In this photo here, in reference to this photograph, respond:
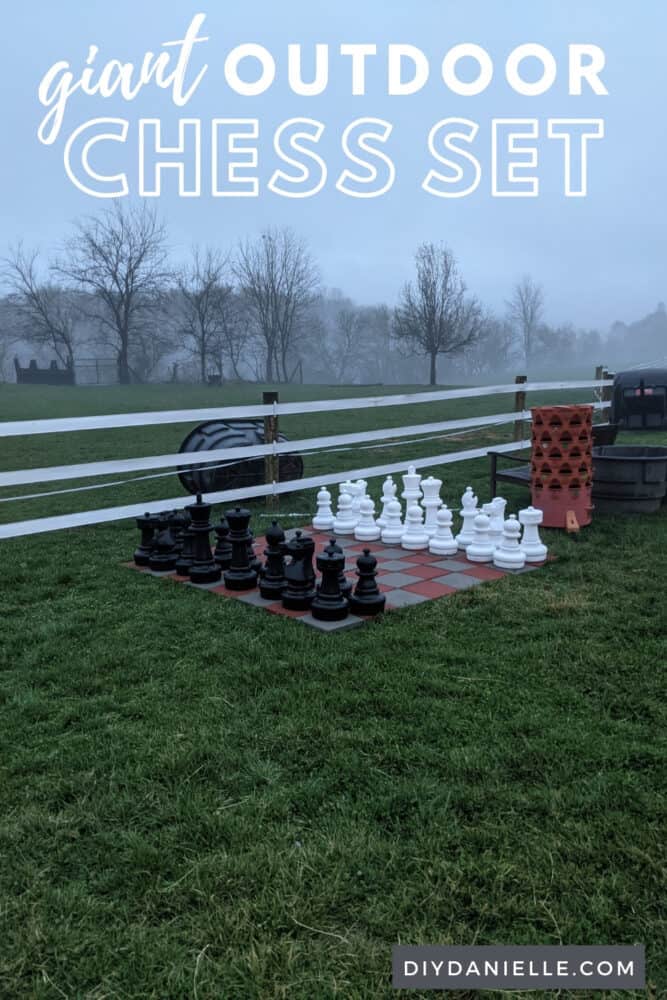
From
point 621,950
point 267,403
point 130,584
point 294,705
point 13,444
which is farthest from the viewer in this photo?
point 13,444

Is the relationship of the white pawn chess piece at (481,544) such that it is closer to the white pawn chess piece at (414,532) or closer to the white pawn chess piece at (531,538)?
the white pawn chess piece at (531,538)

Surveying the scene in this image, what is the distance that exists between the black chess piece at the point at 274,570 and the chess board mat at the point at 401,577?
60 millimetres

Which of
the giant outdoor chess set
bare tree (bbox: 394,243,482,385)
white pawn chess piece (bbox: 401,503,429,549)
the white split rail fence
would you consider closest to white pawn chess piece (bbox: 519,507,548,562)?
the giant outdoor chess set

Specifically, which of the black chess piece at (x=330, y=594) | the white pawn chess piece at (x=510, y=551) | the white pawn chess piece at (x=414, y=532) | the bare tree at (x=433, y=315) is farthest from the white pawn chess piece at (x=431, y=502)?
the bare tree at (x=433, y=315)

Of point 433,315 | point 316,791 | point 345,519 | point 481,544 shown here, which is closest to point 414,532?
point 481,544

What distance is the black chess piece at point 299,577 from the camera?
3.97m

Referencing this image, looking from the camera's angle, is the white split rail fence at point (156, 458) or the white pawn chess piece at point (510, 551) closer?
the white pawn chess piece at point (510, 551)

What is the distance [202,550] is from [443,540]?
71.9 inches

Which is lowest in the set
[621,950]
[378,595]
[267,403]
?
[621,950]

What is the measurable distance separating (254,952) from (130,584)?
331 centimetres

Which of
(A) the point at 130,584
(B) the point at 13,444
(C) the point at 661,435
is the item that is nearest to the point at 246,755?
(A) the point at 130,584

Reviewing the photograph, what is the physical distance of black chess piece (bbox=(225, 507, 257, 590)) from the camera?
4371 mm

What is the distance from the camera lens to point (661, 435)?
43.1ft

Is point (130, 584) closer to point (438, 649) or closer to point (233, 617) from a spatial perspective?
point (233, 617)
